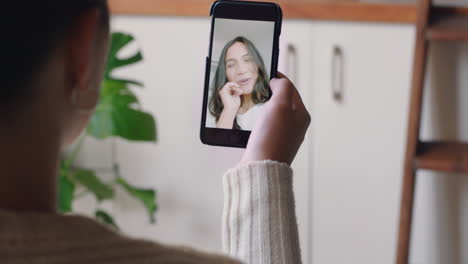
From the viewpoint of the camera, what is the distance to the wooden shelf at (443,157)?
1.89m

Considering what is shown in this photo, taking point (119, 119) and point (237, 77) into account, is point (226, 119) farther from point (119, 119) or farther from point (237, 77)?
point (119, 119)

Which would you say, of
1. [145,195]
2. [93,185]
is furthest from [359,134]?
[93,185]

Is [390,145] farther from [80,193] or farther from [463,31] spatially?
[80,193]

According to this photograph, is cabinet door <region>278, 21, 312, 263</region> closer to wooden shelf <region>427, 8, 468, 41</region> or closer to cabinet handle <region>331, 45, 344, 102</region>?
cabinet handle <region>331, 45, 344, 102</region>

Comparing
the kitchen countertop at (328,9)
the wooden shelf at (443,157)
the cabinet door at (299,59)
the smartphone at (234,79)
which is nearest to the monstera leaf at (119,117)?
the kitchen countertop at (328,9)

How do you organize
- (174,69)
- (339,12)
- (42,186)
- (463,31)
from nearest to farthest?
(42,186) < (463,31) < (339,12) < (174,69)

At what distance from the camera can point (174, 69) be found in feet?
7.11

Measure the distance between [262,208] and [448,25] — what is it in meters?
1.37

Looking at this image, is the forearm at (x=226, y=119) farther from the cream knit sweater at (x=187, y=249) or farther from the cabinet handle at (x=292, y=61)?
the cabinet handle at (x=292, y=61)

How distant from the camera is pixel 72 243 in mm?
464

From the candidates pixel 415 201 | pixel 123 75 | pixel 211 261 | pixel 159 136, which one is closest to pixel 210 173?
pixel 159 136

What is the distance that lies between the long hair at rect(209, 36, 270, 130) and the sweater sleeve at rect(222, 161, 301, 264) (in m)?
0.15

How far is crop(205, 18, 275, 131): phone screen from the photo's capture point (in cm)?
82

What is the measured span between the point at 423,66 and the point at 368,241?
0.47 metres
